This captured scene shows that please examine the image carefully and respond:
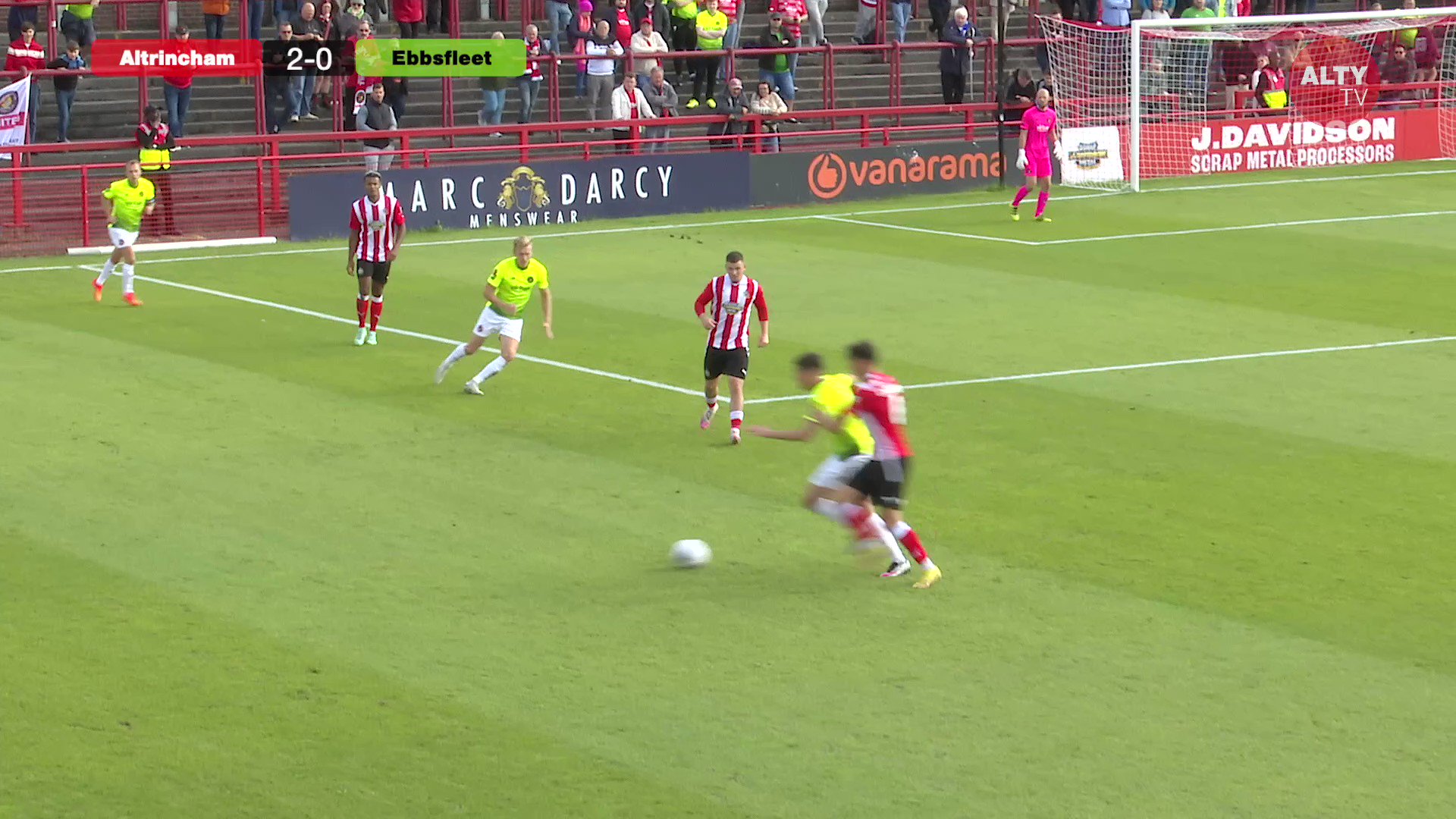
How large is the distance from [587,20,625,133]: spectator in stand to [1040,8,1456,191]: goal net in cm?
873

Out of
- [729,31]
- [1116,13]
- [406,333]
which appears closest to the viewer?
[406,333]

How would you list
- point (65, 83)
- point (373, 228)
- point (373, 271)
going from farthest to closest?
point (65, 83)
point (373, 228)
point (373, 271)

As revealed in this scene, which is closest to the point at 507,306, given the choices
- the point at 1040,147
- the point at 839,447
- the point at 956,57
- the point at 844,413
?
the point at 839,447

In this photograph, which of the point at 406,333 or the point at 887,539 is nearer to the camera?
the point at 887,539

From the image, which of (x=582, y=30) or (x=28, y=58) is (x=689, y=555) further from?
(x=582, y=30)

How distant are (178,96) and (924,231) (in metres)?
12.7

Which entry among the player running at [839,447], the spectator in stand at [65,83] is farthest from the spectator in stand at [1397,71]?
the player running at [839,447]

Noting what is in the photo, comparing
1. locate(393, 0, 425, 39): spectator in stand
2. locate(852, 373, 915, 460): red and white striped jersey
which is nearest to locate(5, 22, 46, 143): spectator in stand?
locate(393, 0, 425, 39): spectator in stand

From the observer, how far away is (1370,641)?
11.8 metres

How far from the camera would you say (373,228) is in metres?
22.8

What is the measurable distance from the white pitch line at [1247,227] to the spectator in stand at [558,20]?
10.6m

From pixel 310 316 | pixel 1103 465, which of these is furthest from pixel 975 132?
pixel 1103 465

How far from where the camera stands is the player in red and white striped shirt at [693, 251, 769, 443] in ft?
57.5

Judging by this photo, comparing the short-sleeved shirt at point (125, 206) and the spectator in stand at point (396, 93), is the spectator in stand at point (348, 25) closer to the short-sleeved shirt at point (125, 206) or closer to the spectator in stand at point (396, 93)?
the spectator in stand at point (396, 93)
